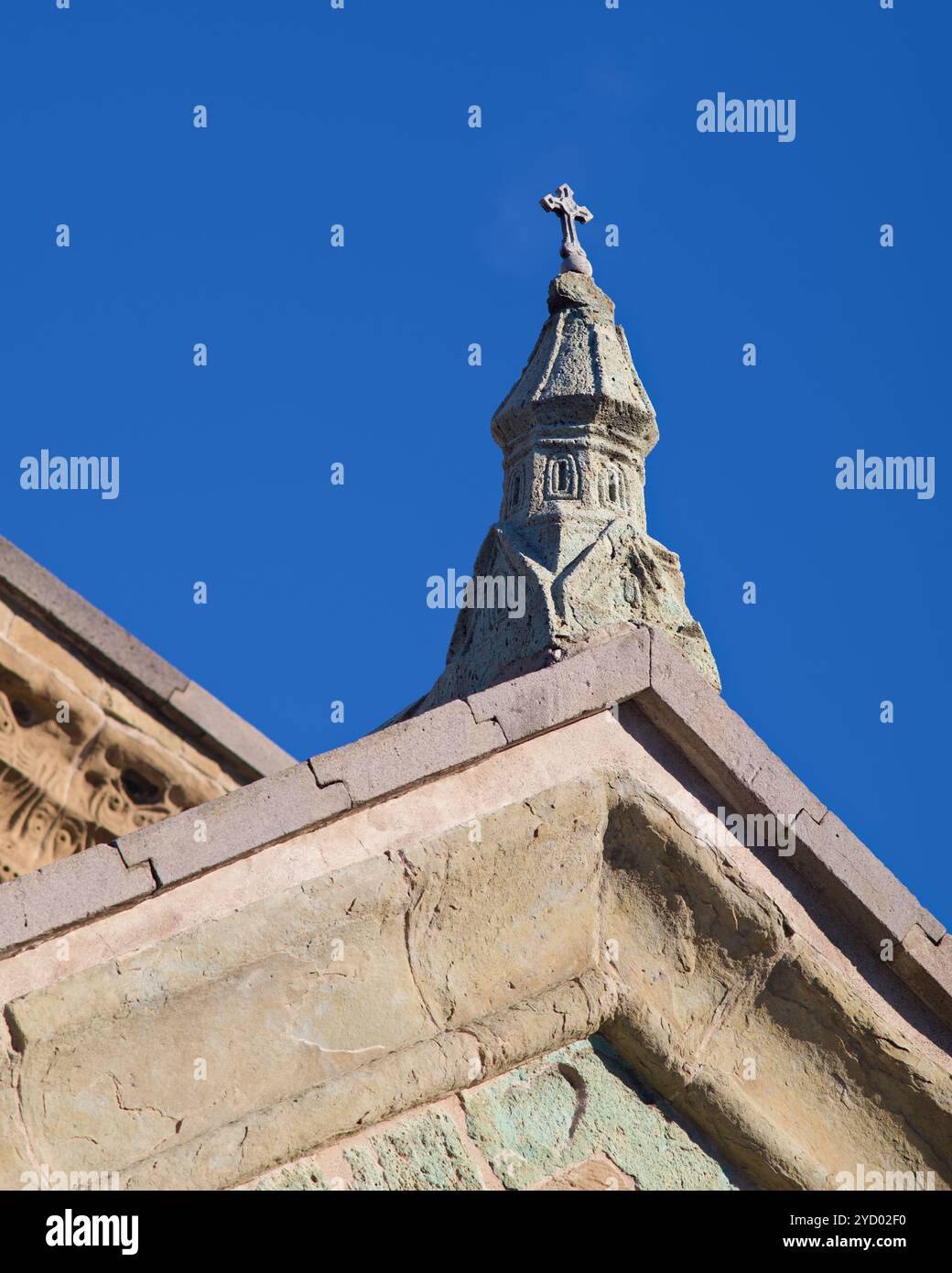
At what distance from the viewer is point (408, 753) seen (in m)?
4.94

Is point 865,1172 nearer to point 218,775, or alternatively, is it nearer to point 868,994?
point 868,994

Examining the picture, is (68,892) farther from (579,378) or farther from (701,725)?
(579,378)

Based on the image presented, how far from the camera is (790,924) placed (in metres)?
5.37

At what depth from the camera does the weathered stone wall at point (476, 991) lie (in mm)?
4543

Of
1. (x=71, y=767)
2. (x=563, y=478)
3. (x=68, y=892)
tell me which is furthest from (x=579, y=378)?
(x=68, y=892)

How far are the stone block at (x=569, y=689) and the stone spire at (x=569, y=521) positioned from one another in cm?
50

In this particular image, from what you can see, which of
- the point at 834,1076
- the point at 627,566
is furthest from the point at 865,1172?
the point at 627,566

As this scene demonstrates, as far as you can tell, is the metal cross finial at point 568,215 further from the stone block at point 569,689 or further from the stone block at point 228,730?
the stone block at point 569,689

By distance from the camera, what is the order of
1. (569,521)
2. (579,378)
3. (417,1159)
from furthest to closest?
(579,378), (569,521), (417,1159)

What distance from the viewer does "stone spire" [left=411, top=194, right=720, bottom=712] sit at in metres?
6.95

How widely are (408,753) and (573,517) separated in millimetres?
3182
